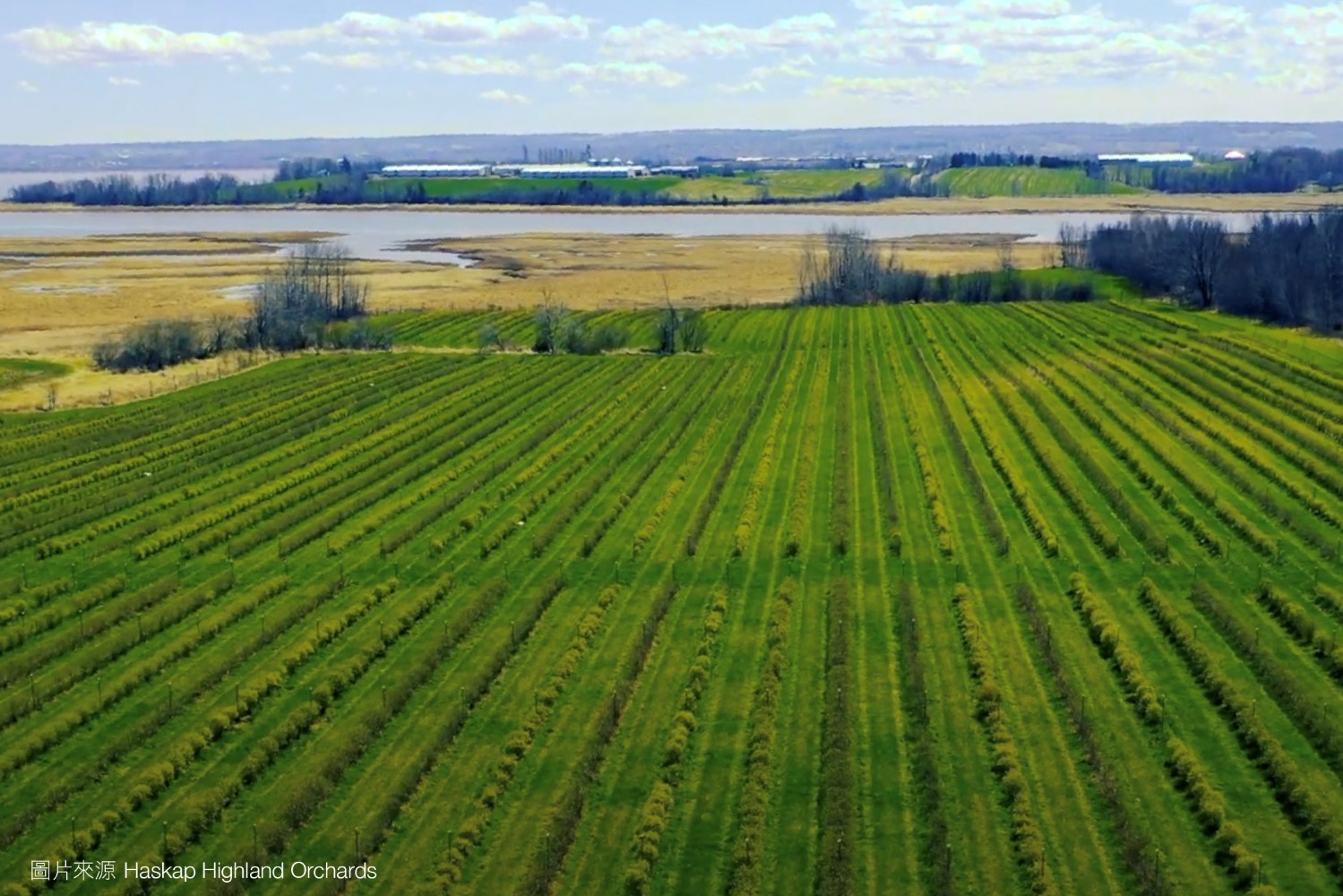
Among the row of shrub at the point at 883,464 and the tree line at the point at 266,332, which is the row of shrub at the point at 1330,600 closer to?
the row of shrub at the point at 883,464

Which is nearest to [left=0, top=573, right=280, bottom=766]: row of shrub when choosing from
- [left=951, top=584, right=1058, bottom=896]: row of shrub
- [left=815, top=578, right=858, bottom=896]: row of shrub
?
[left=815, top=578, right=858, bottom=896]: row of shrub

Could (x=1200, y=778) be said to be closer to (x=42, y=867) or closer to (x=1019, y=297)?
(x=42, y=867)

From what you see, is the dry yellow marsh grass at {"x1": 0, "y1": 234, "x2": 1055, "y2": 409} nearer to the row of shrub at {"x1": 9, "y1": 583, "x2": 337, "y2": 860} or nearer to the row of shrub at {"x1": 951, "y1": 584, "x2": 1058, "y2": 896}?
the row of shrub at {"x1": 9, "y1": 583, "x2": 337, "y2": 860}

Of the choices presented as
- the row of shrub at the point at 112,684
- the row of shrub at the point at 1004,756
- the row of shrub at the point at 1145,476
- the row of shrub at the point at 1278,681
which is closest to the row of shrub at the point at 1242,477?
the row of shrub at the point at 1145,476

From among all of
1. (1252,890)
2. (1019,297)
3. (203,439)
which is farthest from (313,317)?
(1252,890)

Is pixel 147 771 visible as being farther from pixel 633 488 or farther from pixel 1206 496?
pixel 1206 496
